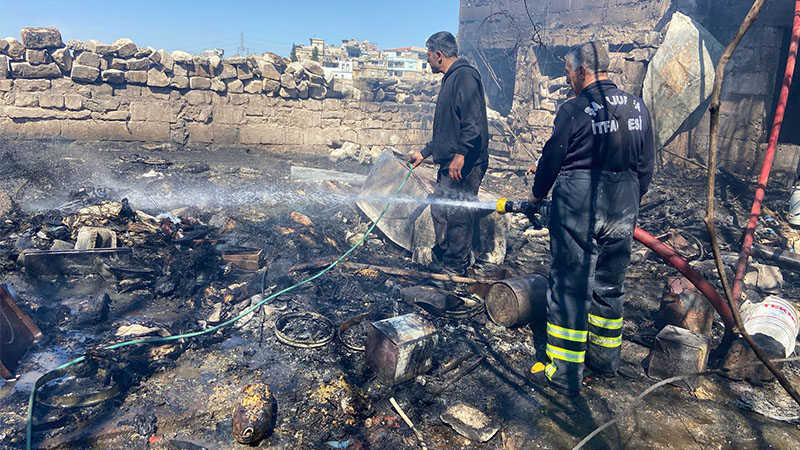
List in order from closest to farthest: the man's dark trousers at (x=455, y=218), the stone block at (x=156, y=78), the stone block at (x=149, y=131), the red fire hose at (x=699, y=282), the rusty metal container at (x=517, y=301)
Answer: the red fire hose at (x=699, y=282)
the rusty metal container at (x=517, y=301)
the man's dark trousers at (x=455, y=218)
the stone block at (x=156, y=78)
the stone block at (x=149, y=131)

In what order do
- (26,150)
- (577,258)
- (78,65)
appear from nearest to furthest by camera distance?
(577,258), (26,150), (78,65)

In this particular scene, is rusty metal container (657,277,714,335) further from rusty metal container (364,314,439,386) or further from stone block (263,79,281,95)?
stone block (263,79,281,95)

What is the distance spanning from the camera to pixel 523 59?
47.2 ft

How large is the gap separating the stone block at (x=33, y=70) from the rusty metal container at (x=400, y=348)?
9.48 m

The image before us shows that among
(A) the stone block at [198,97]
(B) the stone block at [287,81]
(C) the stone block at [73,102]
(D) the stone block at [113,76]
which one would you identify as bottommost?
(C) the stone block at [73,102]

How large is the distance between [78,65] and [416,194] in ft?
26.0

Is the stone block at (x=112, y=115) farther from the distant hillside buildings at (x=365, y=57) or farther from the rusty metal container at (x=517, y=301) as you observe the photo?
the distant hillside buildings at (x=365, y=57)

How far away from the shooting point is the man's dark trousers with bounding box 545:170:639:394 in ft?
10.4

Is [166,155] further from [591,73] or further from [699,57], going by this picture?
[699,57]

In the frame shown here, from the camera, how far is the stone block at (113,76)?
8.87m

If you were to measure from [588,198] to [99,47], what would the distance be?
1018 cm

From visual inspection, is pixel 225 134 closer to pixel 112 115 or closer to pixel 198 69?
pixel 198 69

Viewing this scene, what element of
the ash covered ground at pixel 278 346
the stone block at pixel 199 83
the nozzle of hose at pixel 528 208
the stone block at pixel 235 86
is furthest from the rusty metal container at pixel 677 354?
the stone block at pixel 199 83

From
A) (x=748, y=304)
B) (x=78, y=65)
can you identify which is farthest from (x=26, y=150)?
(x=748, y=304)
